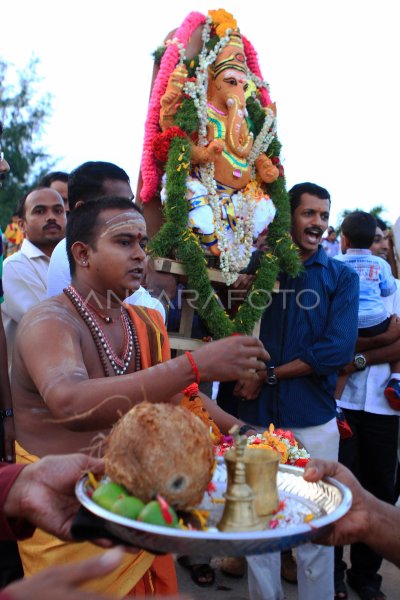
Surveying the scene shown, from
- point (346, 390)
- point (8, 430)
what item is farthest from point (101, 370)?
point (346, 390)

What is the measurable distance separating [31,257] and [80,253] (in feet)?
5.59

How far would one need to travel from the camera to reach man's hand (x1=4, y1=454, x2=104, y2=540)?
1.60 metres

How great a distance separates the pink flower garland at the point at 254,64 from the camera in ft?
13.3

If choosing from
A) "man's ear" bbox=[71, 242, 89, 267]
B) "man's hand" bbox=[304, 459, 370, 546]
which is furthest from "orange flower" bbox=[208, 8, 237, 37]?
"man's hand" bbox=[304, 459, 370, 546]

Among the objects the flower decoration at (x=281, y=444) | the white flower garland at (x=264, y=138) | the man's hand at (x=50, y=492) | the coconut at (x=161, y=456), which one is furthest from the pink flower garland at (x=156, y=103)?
the coconut at (x=161, y=456)

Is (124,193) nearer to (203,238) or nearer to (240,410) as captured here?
(203,238)

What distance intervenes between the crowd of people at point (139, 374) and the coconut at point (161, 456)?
16 centimetres

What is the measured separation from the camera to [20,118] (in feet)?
97.1

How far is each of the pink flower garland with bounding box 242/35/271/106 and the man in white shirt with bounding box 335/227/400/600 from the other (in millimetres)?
1823

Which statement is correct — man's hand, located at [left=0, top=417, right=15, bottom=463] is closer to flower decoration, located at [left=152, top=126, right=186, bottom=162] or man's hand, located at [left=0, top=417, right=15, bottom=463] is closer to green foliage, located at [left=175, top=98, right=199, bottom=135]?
flower decoration, located at [left=152, top=126, right=186, bottom=162]

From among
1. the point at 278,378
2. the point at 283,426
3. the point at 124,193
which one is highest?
the point at 124,193

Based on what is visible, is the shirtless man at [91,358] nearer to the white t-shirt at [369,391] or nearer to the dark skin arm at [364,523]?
the dark skin arm at [364,523]

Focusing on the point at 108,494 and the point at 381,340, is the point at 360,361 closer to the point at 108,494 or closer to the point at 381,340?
the point at 381,340

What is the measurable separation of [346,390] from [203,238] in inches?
62.2
